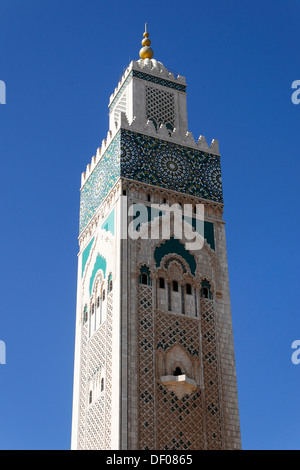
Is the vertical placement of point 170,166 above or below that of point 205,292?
above

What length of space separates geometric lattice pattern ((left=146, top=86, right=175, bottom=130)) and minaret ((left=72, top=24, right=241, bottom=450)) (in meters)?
0.03

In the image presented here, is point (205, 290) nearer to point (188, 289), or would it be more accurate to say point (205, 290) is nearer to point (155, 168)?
point (188, 289)

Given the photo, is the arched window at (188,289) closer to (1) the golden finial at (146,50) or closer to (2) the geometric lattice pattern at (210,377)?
(2) the geometric lattice pattern at (210,377)

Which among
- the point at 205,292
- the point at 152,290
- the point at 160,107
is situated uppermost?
the point at 160,107

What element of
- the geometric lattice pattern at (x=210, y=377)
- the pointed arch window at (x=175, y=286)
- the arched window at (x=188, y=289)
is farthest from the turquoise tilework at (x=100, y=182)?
the geometric lattice pattern at (x=210, y=377)

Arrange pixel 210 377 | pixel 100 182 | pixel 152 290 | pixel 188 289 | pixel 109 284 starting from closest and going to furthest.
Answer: pixel 210 377 < pixel 152 290 < pixel 109 284 < pixel 188 289 < pixel 100 182

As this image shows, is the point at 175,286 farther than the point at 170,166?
No

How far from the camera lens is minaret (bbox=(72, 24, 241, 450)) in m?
14.0

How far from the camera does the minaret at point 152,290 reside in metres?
14.0

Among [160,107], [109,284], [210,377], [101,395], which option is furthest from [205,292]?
[160,107]

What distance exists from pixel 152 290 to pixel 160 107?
436cm

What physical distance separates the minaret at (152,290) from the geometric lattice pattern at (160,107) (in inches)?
1.1

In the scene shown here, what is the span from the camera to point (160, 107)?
1750cm
